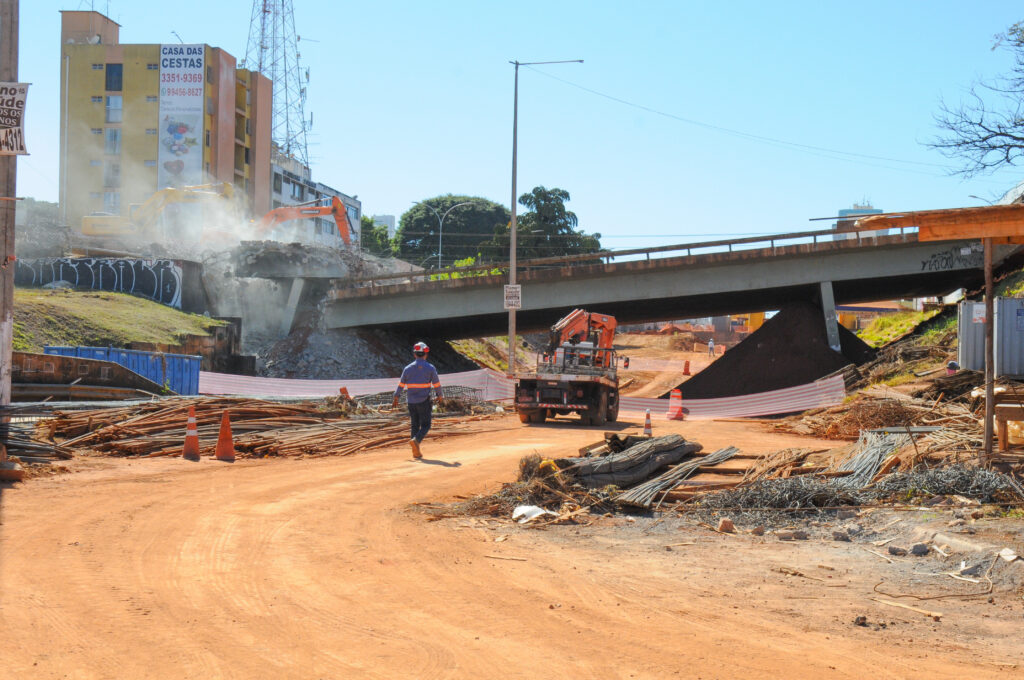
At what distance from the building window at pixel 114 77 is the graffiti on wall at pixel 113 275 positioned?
37.7m

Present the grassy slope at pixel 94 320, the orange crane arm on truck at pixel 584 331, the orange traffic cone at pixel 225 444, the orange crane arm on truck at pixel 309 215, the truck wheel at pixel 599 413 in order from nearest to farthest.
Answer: the orange traffic cone at pixel 225 444, the truck wheel at pixel 599 413, the orange crane arm on truck at pixel 584 331, the grassy slope at pixel 94 320, the orange crane arm on truck at pixel 309 215

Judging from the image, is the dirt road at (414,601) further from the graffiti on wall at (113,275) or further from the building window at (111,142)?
the building window at (111,142)

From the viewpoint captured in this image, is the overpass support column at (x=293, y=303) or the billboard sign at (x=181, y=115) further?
the billboard sign at (x=181, y=115)

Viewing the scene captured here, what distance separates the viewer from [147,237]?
53.6 m

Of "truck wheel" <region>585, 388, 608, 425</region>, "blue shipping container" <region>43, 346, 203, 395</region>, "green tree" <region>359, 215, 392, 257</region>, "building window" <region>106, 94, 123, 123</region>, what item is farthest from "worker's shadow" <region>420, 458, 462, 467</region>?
"green tree" <region>359, 215, 392, 257</region>

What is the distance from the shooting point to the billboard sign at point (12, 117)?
11.7 m

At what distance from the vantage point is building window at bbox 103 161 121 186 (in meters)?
73.6

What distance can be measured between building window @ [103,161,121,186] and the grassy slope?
128 feet

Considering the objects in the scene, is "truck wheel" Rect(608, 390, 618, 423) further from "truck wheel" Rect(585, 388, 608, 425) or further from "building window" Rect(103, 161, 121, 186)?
"building window" Rect(103, 161, 121, 186)

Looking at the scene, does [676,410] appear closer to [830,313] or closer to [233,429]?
[830,313]

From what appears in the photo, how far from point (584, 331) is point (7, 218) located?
649 inches

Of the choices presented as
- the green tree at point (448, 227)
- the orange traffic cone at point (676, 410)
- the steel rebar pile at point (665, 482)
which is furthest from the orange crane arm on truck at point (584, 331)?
the green tree at point (448, 227)

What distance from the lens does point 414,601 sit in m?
6.23

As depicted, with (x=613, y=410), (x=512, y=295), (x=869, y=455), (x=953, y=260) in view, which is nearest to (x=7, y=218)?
(x=869, y=455)
